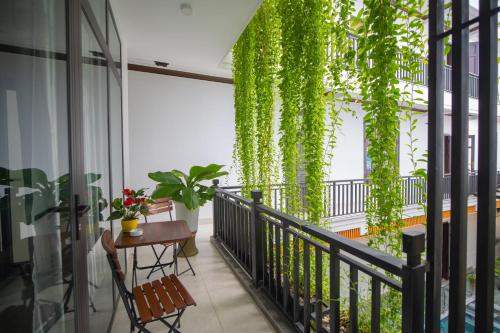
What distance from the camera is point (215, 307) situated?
2369 millimetres

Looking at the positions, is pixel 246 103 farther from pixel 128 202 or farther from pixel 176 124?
pixel 176 124

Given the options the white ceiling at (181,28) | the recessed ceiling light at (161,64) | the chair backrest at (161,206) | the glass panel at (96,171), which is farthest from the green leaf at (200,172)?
the recessed ceiling light at (161,64)

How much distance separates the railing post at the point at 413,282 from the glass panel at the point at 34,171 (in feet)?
4.79

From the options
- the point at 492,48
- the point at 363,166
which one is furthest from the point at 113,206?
the point at 363,166

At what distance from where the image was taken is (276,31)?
2.86 metres

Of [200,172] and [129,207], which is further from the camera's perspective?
[200,172]

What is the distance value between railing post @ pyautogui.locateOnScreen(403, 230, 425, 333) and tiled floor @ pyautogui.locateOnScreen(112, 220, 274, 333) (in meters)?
1.31

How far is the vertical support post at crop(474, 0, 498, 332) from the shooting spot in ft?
2.71

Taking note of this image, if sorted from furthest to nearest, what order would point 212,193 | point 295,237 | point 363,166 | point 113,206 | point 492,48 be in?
point 363,166
point 212,193
point 113,206
point 295,237
point 492,48

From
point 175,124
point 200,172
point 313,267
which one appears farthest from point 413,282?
point 175,124

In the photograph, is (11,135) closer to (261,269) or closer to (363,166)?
(261,269)

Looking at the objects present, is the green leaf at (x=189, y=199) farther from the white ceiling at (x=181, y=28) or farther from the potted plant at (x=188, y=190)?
the white ceiling at (x=181, y=28)

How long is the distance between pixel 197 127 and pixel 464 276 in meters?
5.30

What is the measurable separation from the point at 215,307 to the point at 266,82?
8.02 feet
